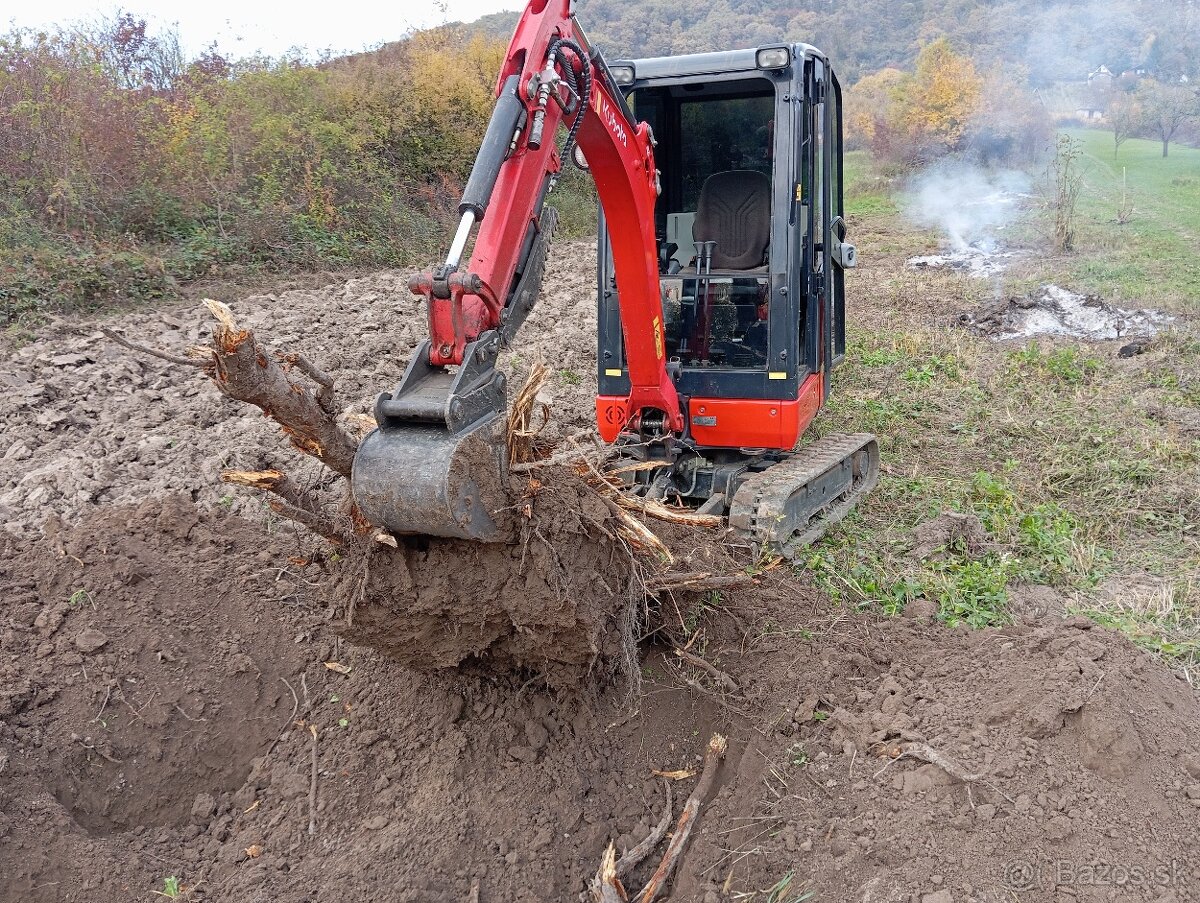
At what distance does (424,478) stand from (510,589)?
675 millimetres

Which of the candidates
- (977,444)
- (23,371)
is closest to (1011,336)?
(977,444)

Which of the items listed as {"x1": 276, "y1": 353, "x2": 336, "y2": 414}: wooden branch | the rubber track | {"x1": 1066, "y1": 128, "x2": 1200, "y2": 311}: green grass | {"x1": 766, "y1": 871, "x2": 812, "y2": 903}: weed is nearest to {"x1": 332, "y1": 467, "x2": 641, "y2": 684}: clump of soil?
{"x1": 276, "y1": 353, "x2": 336, "y2": 414}: wooden branch

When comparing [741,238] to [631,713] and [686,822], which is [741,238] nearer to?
[631,713]

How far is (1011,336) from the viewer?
1055 centimetres

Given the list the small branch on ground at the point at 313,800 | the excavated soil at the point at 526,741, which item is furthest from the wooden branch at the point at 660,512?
the small branch on ground at the point at 313,800

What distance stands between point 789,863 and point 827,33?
61.8 meters

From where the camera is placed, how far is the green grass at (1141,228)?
1259 cm

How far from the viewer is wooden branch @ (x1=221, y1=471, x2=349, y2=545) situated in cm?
314

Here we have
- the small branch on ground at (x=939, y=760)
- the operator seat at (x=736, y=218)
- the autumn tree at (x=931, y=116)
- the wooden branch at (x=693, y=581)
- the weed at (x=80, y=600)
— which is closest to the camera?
the small branch on ground at (x=939, y=760)

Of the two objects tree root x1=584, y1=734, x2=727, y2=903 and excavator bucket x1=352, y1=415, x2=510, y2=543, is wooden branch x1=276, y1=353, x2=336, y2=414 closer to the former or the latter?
excavator bucket x1=352, y1=415, x2=510, y2=543

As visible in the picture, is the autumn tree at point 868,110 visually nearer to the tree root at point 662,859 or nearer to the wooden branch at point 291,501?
the tree root at point 662,859

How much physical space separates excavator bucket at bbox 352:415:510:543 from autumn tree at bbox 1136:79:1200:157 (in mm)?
34443

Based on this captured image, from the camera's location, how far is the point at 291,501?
10.8 ft

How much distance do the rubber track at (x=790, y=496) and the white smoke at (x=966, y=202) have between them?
12950 millimetres
